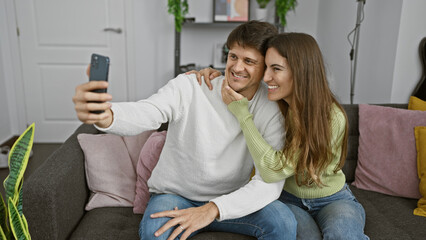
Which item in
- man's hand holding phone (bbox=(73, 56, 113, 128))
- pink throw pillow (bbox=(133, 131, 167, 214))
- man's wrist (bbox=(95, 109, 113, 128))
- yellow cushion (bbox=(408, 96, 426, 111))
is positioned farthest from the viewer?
yellow cushion (bbox=(408, 96, 426, 111))

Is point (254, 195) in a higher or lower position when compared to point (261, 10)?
lower

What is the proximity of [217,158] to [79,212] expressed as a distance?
0.64 meters

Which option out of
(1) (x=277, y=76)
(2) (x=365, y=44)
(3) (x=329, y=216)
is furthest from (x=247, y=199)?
(2) (x=365, y=44)

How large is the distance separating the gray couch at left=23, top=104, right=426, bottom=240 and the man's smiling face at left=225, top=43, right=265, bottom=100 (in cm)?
58

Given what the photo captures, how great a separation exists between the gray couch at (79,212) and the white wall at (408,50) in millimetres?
1020

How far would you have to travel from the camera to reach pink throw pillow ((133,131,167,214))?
1648 millimetres

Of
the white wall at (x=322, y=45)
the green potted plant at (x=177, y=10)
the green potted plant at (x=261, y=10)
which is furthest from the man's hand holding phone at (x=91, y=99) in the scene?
the green potted plant at (x=261, y=10)

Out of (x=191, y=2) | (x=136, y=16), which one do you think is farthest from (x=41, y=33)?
(x=191, y=2)

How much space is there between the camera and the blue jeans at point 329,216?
4.38 feet

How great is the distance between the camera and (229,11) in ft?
11.7

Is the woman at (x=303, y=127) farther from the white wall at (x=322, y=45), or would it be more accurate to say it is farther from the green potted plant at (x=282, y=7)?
the green potted plant at (x=282, y=7)

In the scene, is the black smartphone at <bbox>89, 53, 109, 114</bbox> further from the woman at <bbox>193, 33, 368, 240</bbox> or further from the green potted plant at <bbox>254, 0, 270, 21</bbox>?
the green potted plant at <bbox>254, 0, 270, 21</bbox>

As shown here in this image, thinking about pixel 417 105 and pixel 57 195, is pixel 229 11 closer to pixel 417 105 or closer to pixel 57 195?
pixel 417 105

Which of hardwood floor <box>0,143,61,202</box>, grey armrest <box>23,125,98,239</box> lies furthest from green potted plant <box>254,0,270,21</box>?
grey armrest <box>23,125,98,239</box>
